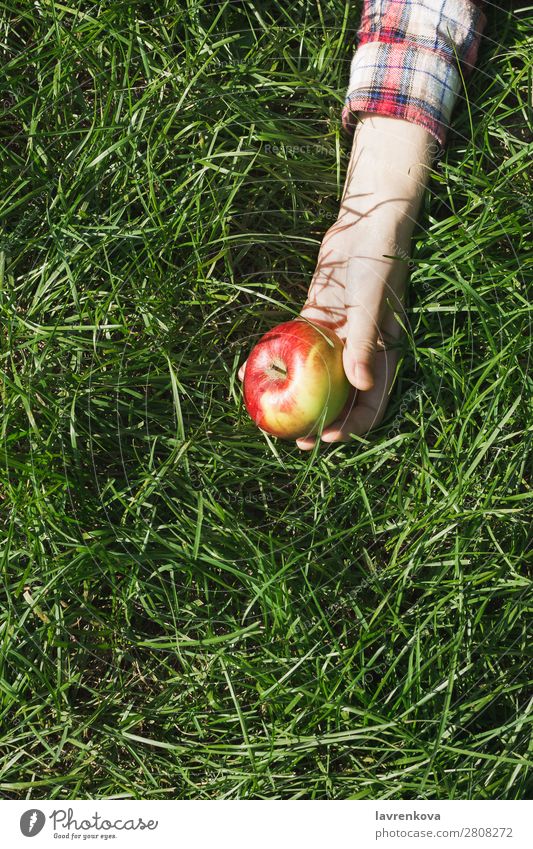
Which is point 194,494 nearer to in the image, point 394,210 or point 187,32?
point 394,210

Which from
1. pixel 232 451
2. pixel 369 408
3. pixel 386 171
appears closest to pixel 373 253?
pixel 386 171

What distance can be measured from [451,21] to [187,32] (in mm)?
515

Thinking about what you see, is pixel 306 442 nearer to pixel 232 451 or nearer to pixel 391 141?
pixel 232 451

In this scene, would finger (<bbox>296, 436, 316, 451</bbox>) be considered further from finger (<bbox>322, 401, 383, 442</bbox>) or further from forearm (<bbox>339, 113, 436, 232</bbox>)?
forearm (<bbox>339, 113, 436, 232</bbox>)

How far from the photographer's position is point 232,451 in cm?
146

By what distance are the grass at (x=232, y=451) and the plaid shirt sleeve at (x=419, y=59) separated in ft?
0.22

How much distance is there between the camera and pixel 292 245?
1.54 meters
